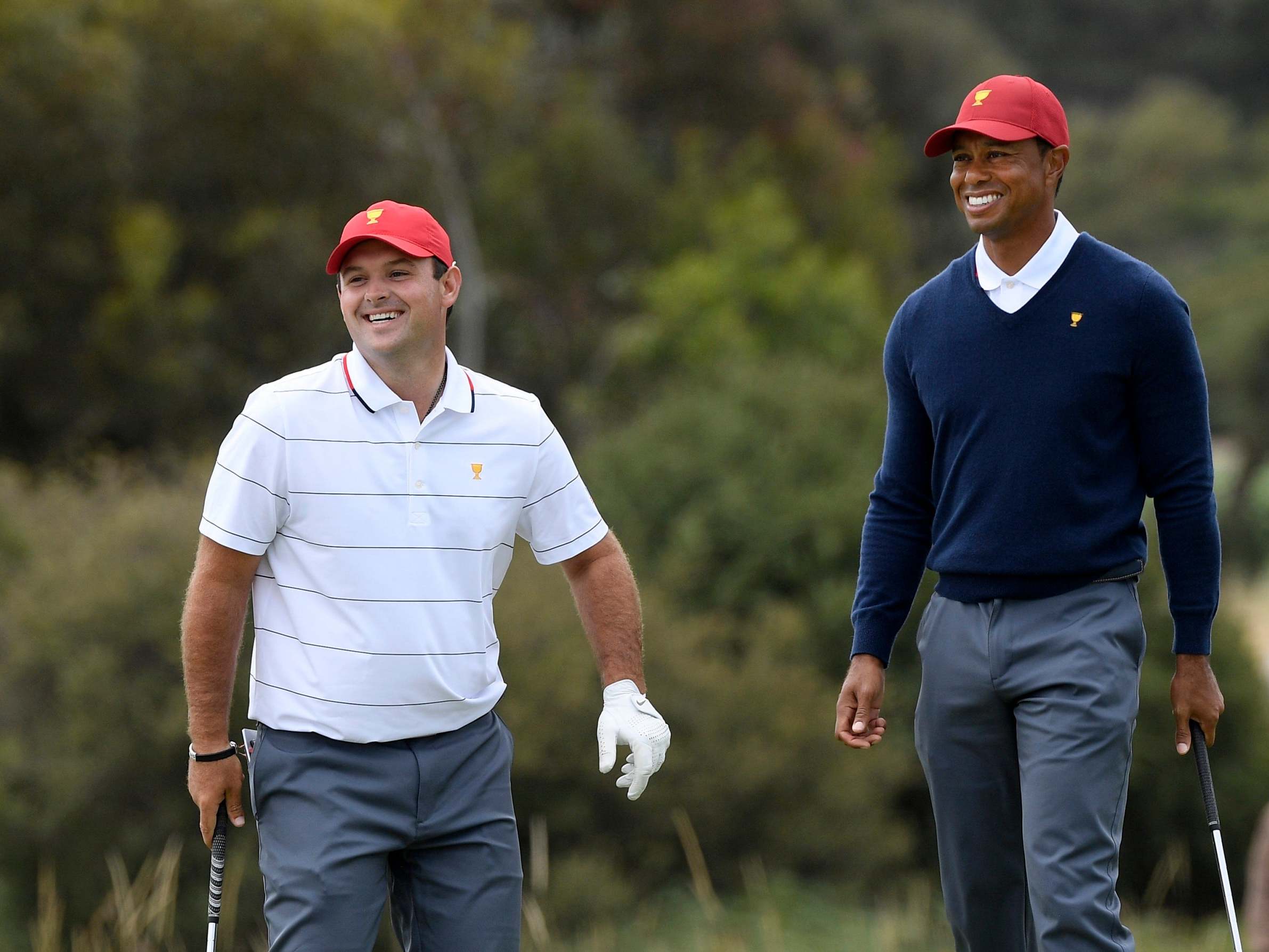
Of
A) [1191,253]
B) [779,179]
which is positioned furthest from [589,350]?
[1191,253]

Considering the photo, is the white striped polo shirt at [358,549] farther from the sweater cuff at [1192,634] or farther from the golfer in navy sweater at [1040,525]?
the sweater cuff at [1192,634]

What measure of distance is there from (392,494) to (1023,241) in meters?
A: 1.56

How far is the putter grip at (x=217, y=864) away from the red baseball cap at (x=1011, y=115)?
7.10ft

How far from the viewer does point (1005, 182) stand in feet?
12.3

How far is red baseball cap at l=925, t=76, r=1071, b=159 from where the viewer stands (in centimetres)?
372

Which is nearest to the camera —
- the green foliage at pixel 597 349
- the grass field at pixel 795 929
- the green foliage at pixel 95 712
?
the grass field at pixel 795 929

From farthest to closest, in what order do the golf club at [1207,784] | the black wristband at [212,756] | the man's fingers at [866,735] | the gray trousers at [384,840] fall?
the man's fingers at [866,735]
the golf club at [1207,784]
the black wristband at [212,756]
the gray trousers at [384,840]

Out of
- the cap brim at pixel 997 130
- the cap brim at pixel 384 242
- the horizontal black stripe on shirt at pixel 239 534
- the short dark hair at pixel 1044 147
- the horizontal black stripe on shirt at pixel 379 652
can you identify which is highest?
the cap brim at pixel 997 130

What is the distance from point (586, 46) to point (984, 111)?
2783cm

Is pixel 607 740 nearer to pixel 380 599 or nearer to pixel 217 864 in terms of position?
pixel 380 599

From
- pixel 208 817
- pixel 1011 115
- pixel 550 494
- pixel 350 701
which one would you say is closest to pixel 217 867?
pixel 208 817

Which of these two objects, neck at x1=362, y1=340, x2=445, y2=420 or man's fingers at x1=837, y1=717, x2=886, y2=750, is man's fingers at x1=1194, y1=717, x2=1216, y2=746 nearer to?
man's fingers at x1=837, y1=717, x2=886, y2=750

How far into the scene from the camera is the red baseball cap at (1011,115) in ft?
12.2

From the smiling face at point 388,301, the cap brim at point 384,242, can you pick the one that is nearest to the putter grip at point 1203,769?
the smiling face at point 388,301
